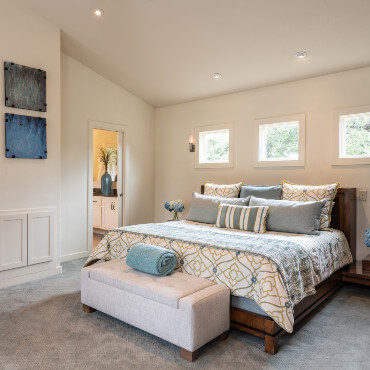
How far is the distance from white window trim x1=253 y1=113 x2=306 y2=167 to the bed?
114cm

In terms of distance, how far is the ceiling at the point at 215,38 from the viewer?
3131 mm

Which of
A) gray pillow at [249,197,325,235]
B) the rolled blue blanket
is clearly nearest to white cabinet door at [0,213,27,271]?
the rolled blue blanket

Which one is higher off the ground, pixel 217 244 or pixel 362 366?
pixel 217 244

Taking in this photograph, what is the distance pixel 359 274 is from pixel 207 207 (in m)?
1.74

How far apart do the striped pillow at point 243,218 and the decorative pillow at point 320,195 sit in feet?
1.54

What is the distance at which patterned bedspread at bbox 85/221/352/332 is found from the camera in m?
2.23

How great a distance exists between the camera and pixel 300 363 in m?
2.12

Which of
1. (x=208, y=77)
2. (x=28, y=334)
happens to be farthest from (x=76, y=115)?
(x=28, y=334)

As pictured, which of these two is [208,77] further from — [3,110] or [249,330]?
[249,330]

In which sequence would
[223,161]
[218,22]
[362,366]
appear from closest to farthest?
[362,366], [218,22], [223,161]

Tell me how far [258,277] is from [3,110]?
3.13 meters

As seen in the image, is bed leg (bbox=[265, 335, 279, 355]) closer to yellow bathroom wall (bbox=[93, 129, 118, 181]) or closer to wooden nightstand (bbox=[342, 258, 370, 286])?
wooden nightstand (bbox=[342, 258, 370, 286])

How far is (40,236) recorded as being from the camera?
12.8 feet

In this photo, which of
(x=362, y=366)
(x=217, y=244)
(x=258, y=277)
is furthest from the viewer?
(x=217, y=244)
